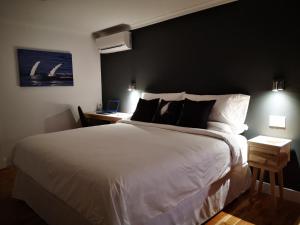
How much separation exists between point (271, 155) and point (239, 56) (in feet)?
4.04

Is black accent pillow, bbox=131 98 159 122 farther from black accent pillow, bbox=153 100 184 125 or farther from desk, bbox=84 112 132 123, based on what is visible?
desk, bbox=84 112 132 123

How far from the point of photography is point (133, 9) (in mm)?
3029

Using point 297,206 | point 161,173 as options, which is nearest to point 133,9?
point 161,173

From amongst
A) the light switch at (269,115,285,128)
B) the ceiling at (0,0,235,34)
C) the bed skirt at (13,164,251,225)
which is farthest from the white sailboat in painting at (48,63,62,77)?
the light switch at (269,115,285,128)

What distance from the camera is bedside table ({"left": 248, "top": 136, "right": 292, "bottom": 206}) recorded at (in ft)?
6.94

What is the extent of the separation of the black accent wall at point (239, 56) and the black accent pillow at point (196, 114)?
499 mm

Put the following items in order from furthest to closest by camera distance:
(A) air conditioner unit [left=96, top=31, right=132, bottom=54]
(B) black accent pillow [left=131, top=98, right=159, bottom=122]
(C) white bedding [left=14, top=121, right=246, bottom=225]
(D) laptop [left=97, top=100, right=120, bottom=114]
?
(D) laptop [left=97, top=100, right=120, bottom=114] → (A) air conditioner unit [left=96, top=31, right=132, bottom=54] → (B) black accent pillow [left=131, top=98, right=159, bottom=122] → (C) white bedding [left=14, top=121, right=246, bottom=225]

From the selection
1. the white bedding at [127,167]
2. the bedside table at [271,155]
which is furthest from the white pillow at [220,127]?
the bedside table at [271,155]

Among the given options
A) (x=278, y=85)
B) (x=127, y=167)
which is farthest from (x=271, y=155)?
(x=127, y=167)

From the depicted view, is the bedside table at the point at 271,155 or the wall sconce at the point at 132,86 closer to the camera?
the bedside table at the point at 271,155

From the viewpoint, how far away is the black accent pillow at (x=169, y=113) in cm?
275

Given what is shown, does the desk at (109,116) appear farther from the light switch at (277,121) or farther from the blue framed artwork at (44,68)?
the light switch at (277,121)

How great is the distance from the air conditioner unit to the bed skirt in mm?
2572

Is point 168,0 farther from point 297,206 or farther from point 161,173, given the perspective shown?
point 297,206
